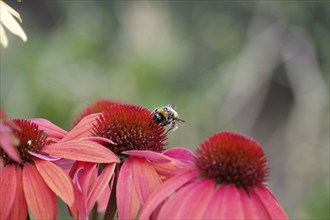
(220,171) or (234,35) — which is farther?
(234,35)

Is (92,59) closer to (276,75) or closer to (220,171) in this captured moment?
(276,75)

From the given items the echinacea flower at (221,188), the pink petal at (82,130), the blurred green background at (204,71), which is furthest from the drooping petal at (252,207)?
the blurred green background at (204,71)

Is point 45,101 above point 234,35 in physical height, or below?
below

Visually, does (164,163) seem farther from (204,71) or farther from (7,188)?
(204,71)

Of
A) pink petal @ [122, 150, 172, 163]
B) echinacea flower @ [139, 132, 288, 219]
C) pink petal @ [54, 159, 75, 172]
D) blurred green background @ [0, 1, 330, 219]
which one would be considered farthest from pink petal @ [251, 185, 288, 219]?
blurred green background @ [0, 1, 330, 219]

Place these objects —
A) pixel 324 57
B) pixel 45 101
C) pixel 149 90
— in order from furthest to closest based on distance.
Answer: pixel 324 57
pixel 149 90
pixel 45 101

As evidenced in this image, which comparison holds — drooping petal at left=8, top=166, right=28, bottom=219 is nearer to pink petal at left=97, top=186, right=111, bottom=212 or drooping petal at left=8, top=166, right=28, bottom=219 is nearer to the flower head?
the flower head

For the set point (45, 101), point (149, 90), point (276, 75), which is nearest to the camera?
point (45, 101)

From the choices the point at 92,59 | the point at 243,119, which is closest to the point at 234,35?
the point at 243,119
